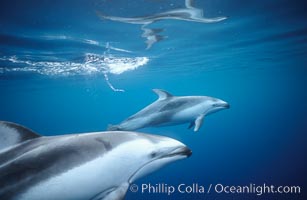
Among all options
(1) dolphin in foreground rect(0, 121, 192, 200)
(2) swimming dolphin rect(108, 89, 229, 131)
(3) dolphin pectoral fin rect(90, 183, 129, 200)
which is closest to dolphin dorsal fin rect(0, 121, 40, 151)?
(1) dolphin in foreground rect(0, 121, 192, 200)

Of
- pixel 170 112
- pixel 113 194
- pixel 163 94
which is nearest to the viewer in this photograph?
pixel 113 194

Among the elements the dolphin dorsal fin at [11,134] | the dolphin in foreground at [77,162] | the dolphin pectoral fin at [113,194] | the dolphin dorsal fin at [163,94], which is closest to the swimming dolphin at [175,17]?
the dolphin dorsal fin at [163,94]

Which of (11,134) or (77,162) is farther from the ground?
(11,134)

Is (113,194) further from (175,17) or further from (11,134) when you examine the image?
(175,17)

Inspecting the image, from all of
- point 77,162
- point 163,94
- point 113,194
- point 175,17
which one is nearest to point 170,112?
point 163,94

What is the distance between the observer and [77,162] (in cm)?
362

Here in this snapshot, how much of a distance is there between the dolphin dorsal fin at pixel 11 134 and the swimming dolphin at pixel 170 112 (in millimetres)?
5972

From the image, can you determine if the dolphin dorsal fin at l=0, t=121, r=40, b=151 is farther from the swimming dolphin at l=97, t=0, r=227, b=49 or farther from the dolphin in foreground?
the swimming dolphin at l=97, t=0, r=227, b=49

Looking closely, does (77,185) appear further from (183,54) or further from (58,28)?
(183,54)

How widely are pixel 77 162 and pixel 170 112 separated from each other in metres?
7.55

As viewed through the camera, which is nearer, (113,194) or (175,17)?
(113,194)

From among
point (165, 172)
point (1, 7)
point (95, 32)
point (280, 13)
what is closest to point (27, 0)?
point (1, 7)

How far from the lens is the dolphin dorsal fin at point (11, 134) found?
421 centimetres

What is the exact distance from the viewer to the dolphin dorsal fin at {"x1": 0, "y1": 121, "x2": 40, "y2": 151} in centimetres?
421
